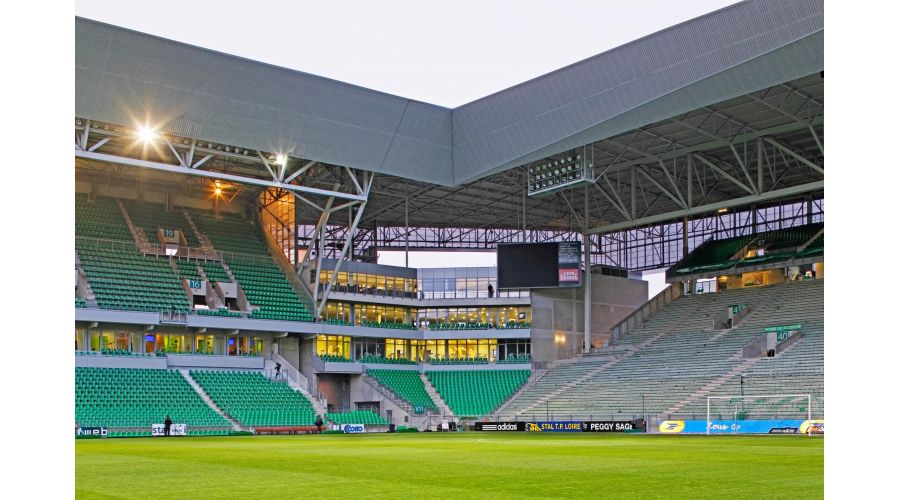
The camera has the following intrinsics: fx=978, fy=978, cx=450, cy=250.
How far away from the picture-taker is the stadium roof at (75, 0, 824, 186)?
139ft

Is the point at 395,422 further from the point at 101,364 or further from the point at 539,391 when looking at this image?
the point at 101,364

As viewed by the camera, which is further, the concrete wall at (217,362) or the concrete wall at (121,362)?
the concrete wall at (217,362)

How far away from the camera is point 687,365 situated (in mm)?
63500

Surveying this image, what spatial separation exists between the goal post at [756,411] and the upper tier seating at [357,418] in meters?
22.7

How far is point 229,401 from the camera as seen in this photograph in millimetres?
58719

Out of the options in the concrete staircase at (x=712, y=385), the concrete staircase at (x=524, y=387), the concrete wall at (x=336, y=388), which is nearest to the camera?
the concrete staircase at (x=712, y=385)

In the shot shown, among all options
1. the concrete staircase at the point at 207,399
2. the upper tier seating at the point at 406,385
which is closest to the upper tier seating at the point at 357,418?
the upper tier seating at the point at 406,385

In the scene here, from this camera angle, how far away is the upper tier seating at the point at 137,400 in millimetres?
51531

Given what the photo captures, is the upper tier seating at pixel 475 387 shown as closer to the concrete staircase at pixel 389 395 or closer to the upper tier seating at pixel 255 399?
the concrete staircase at pixel 389 395

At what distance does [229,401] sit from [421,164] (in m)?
18.4

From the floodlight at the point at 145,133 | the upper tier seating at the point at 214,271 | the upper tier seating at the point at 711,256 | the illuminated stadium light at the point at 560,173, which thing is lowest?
the upper tier seating at the point at 214,271

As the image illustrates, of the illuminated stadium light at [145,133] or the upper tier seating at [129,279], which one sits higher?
the illuminated stadium light at [145,133]
